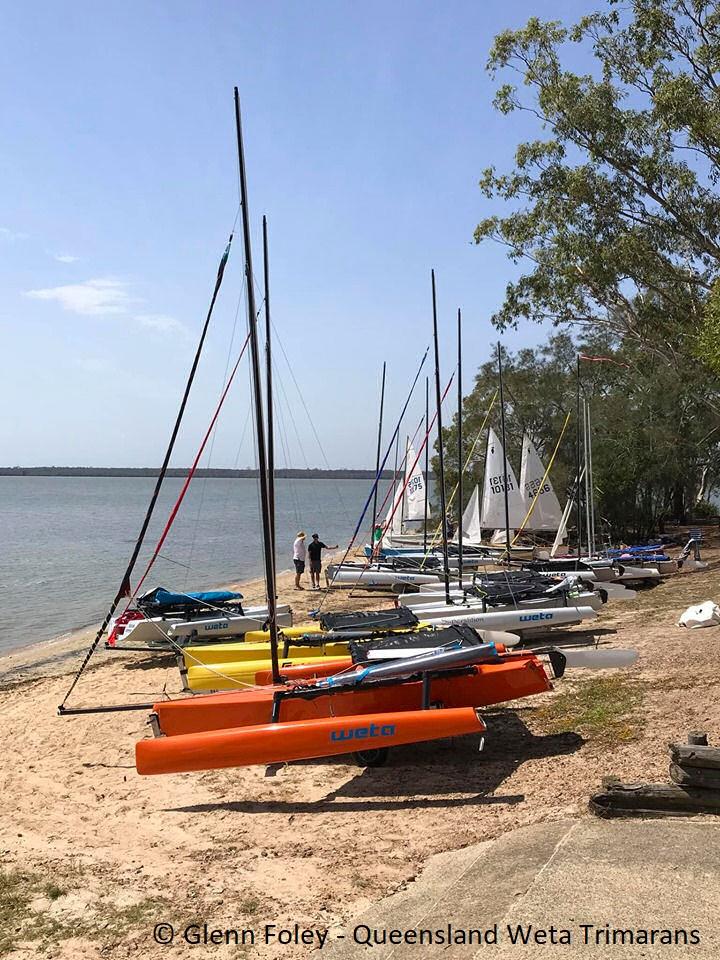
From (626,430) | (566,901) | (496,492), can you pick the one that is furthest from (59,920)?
(626,430)

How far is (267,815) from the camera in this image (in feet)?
26.6

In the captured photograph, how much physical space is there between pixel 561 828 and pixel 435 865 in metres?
1.06

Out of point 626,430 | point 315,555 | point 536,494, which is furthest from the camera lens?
point 626,430

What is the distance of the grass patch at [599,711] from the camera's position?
900cm

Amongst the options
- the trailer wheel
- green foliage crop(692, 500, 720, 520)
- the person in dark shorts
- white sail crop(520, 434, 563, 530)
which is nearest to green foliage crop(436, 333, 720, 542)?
green foliage crop(692, 500, 720, 520)

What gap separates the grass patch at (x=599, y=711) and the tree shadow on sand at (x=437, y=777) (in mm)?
278

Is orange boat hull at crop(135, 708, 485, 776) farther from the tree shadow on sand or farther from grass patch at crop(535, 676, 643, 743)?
grass patch at crop(535, 676, 643, 743)

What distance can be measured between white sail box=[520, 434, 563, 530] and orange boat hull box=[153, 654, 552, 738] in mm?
18881

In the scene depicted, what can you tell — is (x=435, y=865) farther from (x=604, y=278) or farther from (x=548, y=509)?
(x=548, y=509)

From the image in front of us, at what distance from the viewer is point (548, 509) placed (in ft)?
93.6

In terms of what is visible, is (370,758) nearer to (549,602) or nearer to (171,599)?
(549,602)

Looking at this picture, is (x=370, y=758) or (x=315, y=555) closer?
(x=370, y=758)

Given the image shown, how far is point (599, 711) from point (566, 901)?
15.3ft

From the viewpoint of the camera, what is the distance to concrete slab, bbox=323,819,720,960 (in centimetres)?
493
